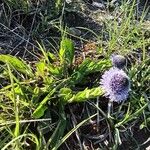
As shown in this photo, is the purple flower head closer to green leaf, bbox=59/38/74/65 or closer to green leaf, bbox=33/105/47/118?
green leaf, bbox=59/38/74/65

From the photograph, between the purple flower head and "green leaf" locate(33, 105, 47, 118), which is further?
the purple flower head

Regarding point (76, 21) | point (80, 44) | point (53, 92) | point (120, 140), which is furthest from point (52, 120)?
point (76, 21)

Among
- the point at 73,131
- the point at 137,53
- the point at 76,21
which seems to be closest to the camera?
the point at 73,131

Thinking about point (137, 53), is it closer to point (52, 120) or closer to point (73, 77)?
point (73, 77)

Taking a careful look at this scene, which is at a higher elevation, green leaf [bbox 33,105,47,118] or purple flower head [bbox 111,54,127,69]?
purple flower head [bbox 111,54,127,69]

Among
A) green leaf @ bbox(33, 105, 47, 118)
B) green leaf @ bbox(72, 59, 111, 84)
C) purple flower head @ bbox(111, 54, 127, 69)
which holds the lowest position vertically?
green leaf @ bbox(33, 105, 47, 118)

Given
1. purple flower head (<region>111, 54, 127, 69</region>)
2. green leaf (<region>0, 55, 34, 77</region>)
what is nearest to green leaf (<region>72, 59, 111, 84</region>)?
purple flower head (<region>111, 54, 127, 69</region>)
